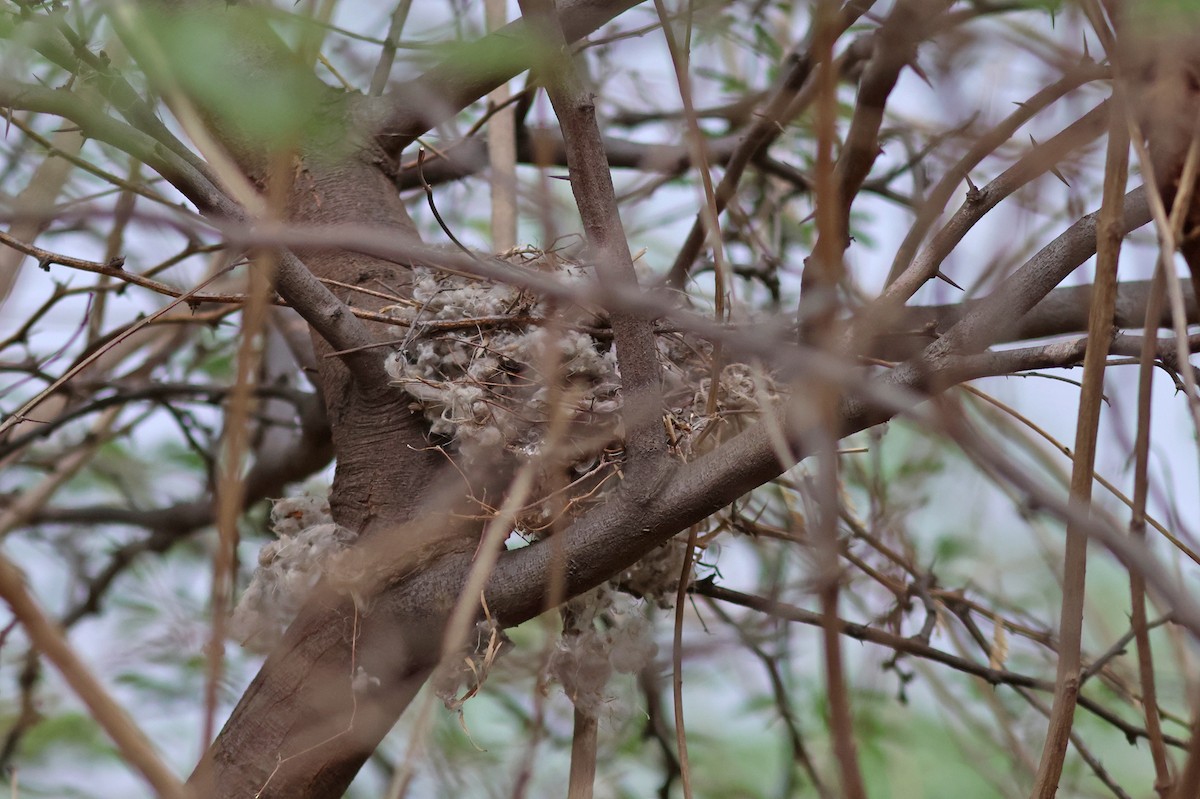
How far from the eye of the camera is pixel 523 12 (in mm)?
681

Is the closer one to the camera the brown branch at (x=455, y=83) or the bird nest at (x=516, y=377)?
the brown branch at (x=455, y=83)

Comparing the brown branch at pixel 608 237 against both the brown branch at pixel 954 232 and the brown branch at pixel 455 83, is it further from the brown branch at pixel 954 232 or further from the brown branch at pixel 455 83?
the brown branch at pixel 954 232

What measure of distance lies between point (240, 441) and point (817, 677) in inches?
85.6

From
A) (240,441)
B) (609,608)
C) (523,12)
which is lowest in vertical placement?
(240,441)

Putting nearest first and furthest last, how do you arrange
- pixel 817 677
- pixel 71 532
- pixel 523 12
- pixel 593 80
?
pixel 523 12
pixel 593 80
pixel 71 532
pixel 817 677

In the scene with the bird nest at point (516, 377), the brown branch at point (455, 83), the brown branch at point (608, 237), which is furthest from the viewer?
the bird nest at point (516, 377)

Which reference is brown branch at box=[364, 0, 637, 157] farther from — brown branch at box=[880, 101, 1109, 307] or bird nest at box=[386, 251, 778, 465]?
brown branch at box=[880, 101, 1109, 307]

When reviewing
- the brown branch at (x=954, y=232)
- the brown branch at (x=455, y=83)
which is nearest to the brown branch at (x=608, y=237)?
the brown branch at (x=455, y=83)

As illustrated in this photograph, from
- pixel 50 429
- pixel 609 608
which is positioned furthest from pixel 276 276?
pixel 50 429

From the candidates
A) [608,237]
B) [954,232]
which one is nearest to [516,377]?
[608,237]

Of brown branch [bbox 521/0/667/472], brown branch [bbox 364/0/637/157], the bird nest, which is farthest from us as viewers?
the bird nest

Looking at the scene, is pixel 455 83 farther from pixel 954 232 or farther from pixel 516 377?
pixel 954 232

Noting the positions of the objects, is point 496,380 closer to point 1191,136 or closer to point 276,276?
point 276,276

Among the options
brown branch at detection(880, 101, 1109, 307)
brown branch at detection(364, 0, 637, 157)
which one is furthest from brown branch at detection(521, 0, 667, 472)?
brown branch at detection(880, 101, 1109, 307)
